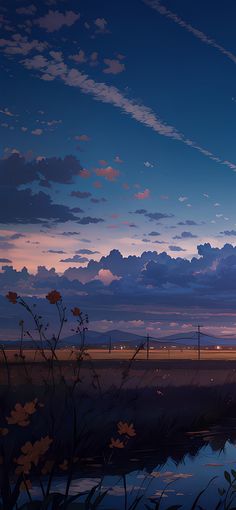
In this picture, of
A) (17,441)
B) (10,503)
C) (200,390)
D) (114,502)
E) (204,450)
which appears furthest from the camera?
(200,390)

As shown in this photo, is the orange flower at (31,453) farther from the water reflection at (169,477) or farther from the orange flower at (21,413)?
the water reflection at (169,477)

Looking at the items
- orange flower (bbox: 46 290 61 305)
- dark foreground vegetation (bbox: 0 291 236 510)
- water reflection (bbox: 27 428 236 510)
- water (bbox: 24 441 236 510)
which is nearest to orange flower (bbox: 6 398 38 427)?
dark foreground vegetation (bbox: 0 291 236 510)

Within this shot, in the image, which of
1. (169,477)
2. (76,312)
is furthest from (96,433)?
(76,312)

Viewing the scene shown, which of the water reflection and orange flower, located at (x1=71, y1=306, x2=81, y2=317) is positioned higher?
orange flower, located at (x1=71, y1=306, x2=81, y2=317)

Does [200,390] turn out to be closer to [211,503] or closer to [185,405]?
[185,405]

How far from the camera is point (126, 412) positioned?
1752 cm

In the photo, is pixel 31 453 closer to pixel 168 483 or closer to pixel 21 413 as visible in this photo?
pixel 21 413

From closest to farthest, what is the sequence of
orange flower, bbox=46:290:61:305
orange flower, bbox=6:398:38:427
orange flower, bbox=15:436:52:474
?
orange flower, bbox=15:436:52:474, orange flower, bbox=6:398:38:427, orange flower, bbox=46:290:61:305

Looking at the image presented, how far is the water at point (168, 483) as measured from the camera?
885cm

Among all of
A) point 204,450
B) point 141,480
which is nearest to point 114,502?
point 141,480

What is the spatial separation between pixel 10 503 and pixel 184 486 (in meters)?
4.55

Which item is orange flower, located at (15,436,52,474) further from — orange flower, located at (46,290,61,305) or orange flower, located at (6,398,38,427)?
orange flower, located at (46,290,61,305)

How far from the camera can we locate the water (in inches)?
348

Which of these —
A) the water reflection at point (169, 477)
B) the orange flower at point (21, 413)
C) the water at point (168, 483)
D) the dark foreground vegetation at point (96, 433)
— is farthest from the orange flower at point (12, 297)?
the water at point (168, 483)
